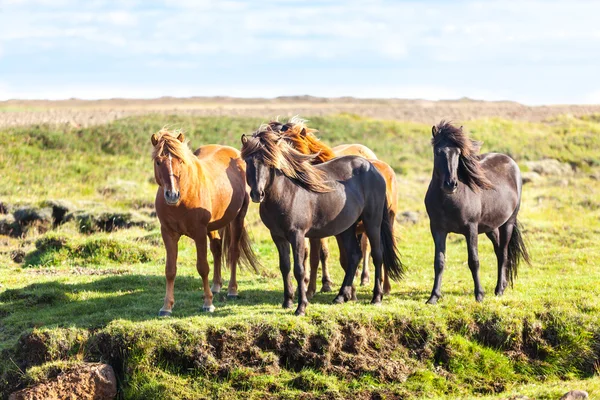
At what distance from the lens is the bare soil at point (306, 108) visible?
65.7 metres

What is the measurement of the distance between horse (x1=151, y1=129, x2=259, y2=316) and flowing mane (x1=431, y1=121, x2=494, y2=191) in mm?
2802

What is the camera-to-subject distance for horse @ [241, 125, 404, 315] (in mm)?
8688

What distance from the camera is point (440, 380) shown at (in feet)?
27.2

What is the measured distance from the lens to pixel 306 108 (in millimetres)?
83562

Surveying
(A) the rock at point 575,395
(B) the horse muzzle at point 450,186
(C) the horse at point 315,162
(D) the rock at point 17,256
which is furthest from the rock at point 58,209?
(A) the rock at point 575,395

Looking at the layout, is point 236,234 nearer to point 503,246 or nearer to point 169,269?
point 169,269

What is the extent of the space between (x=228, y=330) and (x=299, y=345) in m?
0.79

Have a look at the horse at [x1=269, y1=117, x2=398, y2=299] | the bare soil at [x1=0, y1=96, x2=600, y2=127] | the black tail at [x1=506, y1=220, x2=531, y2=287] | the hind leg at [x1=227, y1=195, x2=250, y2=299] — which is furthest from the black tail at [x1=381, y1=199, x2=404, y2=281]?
the bare soil at [x1=0, y1=96, x2=600, y2=127]

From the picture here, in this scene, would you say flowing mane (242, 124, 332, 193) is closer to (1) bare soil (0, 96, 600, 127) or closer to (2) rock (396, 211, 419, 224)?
(2) rock (396, 211, 419, 224)

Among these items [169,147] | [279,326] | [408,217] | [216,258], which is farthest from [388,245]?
[408,217]

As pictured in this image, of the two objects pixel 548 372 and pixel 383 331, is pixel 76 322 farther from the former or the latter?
pixel 548 372

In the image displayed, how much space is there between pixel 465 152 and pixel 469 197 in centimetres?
61

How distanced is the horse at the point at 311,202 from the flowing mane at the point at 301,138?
57 centimetres

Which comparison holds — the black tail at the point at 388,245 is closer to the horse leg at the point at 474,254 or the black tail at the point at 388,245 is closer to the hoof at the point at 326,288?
the horse leg at the point at 474,254
